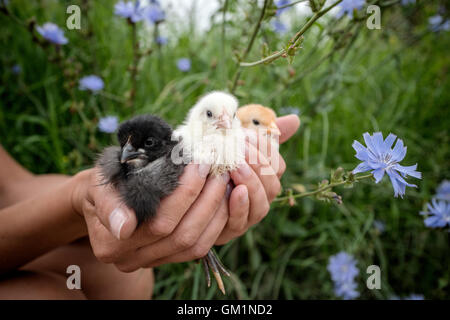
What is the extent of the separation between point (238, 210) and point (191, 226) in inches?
6.0

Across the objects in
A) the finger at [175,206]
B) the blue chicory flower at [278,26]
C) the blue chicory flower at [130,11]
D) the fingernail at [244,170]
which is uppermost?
the blue chicory flower at [278,26]

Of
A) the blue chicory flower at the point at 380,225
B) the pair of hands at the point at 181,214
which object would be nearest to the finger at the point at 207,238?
the pair of hands at the point at 181,214

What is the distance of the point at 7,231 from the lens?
1.08 meters

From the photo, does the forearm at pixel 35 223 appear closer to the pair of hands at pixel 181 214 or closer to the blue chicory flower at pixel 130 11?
Result: the pair of hands at pixel 181 214

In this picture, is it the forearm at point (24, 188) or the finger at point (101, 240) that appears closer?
the finger at point (101, 240)

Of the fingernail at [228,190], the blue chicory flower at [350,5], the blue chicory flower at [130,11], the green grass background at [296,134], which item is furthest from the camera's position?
the green grass background at [296,134]

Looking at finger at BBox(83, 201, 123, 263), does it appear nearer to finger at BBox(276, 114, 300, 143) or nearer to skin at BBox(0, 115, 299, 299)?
skin at BBox(0, 115, 299, 299)

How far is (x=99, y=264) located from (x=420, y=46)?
304 centimetres

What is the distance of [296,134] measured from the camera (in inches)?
68.7

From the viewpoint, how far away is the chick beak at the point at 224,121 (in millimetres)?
1069

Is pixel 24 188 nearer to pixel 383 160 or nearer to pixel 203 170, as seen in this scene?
pixel 203 170

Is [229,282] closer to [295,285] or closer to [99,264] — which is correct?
[295,285]

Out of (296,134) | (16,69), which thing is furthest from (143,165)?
(16,69)

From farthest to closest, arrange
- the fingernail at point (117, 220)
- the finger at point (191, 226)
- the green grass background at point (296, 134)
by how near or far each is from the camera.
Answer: the green grass background at point (296, 134) → the finger at point (191, 226) → the fingernail at point (117, 220)
